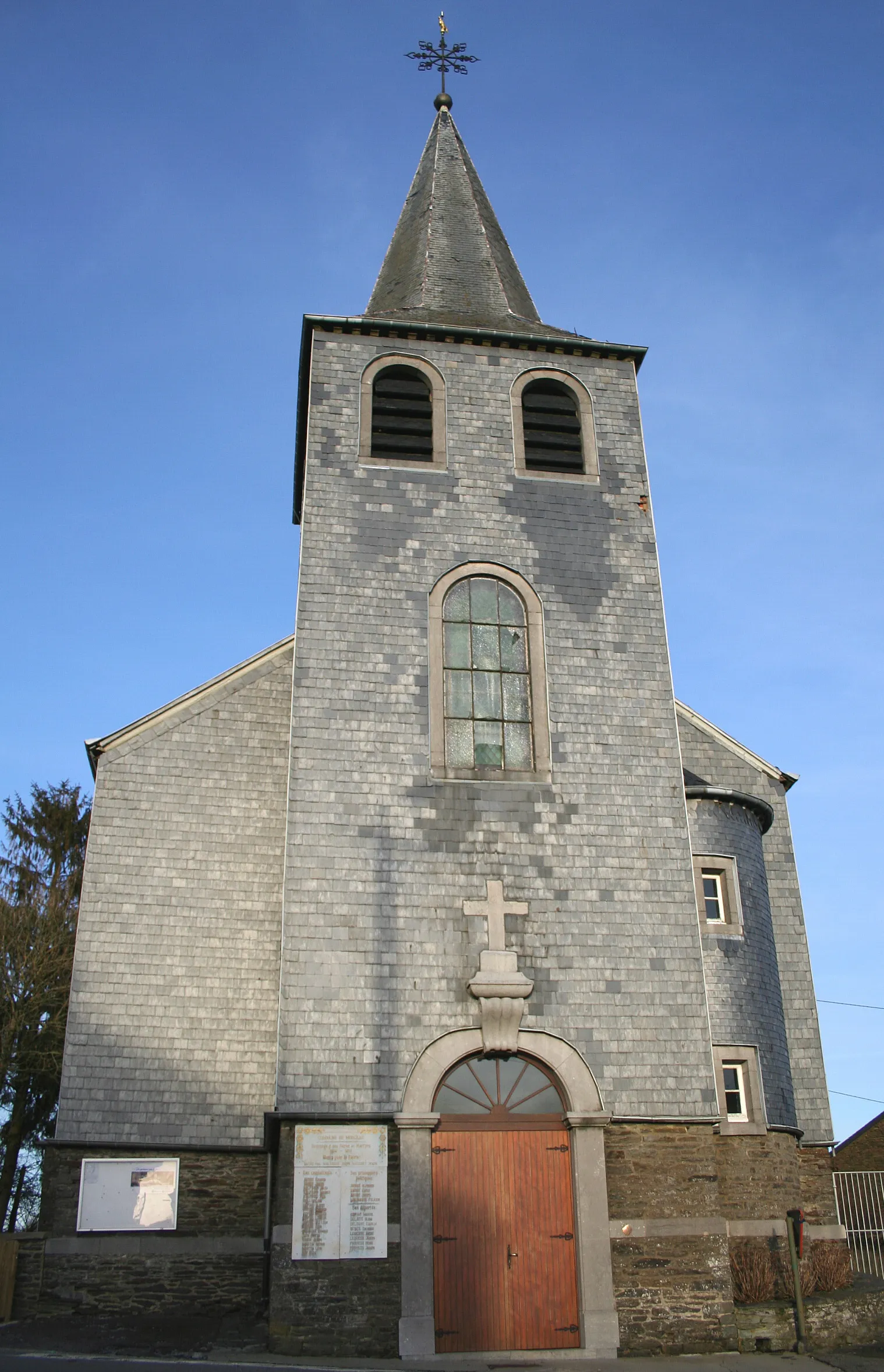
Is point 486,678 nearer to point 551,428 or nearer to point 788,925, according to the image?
point 551,428

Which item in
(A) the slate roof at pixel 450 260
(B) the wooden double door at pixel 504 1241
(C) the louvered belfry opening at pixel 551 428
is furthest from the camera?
(A) the slate roof at pixel 450 260

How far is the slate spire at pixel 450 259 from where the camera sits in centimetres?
1875

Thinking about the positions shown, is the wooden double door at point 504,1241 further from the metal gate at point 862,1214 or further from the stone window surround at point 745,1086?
the metal gate at point 862,1214

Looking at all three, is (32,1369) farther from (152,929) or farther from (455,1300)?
(152,929)

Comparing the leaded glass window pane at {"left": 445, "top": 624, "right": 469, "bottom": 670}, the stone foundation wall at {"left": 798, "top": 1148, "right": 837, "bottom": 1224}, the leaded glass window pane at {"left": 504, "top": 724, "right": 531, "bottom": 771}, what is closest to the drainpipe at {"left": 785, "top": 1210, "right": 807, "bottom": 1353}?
the stone foundation wall at {"left": 798, "top": 1148, "right": 837, "bottom": 1224}

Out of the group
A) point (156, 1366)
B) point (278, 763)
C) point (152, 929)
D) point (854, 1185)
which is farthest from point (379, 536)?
point (854, 1185)

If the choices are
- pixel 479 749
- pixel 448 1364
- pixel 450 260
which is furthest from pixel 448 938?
pixel 450 260

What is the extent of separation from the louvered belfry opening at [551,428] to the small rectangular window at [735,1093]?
337 inches

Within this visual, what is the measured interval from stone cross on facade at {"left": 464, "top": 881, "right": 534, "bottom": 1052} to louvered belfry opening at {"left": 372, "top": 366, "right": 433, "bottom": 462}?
7107 mm

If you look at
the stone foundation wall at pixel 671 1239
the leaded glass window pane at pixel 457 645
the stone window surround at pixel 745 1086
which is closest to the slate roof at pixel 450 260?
the leaded glass window pane at pixel 457 645

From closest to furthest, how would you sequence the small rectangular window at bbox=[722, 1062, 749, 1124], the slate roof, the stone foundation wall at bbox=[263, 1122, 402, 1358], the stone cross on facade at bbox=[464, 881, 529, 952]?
the stone foundation wall at bbox=[263, 1122, 402, 1358] < the stone cross on facade at bbox=[464, 881, 529, 952] < the small rectangular window at bbox=[722, 1062, 749, 1124] < the slate roof

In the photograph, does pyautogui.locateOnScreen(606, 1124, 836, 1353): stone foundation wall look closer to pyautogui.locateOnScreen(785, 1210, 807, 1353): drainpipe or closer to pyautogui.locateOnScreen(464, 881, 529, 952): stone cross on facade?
pyautogui.locateOnScreen(785, 1210, 807, 1353): drainpipe

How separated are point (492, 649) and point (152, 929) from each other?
5800 millimetres

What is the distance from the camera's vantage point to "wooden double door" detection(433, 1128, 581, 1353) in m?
12.0
